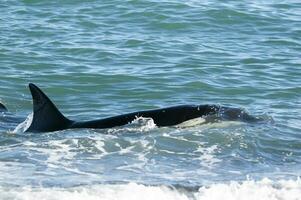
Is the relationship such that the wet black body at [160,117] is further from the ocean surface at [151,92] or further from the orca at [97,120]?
the ocean surface at [151,92]

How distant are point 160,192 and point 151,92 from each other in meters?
6.41

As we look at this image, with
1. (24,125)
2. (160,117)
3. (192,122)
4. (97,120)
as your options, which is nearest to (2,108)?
(24,125)

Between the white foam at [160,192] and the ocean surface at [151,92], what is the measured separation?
23 millimetres

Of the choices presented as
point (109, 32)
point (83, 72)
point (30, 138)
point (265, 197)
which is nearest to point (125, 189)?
point (265, 197)

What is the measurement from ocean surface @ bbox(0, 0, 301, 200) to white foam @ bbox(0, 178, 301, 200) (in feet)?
0.07

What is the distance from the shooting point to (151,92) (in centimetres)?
1638

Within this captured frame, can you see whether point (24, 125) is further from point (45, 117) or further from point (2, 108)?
point (2, 108)

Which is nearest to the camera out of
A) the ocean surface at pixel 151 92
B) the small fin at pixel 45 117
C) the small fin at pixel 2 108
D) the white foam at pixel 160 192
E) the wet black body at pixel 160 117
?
the white foam at pixel 160 192

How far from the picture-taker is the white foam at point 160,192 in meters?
9.73

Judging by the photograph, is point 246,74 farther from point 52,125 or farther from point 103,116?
point 52,125

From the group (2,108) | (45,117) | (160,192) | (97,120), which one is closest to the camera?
(160,192)

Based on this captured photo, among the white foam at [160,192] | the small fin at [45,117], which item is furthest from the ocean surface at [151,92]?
the small fin at [45,117]

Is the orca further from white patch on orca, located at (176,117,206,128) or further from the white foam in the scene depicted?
the white foam

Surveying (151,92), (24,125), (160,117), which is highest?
(160,117)
